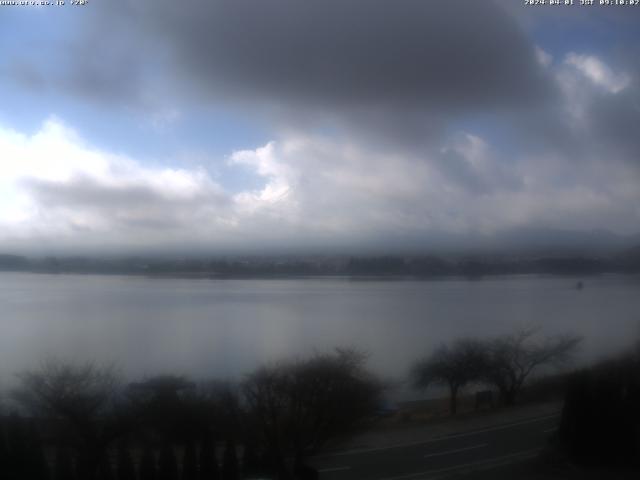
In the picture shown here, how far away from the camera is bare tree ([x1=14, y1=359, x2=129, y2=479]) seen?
277 cm

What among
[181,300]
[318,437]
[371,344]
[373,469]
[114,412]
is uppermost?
[181,300]

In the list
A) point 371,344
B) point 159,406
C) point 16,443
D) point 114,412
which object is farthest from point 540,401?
point 16,443

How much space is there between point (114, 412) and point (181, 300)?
0.82 metres

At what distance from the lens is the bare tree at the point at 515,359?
346cm

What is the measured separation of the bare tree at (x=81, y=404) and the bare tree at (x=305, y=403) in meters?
0.72

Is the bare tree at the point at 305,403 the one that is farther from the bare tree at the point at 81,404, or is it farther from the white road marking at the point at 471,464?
the bare tree at the point at 81,404

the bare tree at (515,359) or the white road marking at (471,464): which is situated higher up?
the bare tree at (515,359)

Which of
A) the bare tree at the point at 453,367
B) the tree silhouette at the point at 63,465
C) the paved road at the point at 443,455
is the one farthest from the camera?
the bare tree at the point at 453,367

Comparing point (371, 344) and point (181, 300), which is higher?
point (181, 300)

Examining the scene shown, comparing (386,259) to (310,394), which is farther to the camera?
(386,259)

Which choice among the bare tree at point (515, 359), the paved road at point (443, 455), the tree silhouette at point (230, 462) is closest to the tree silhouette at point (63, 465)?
the tree silhouette at point (230, 462)

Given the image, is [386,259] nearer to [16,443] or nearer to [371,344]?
[371,344]

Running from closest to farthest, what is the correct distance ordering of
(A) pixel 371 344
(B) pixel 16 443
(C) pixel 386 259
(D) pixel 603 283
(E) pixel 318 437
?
(B) pixel 16 443 → (E) pixel 318 437 → (A) pixel 371 344 → (C) pixel 386 259 → (D) pixel 603 283

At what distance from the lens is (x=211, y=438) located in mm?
2854
